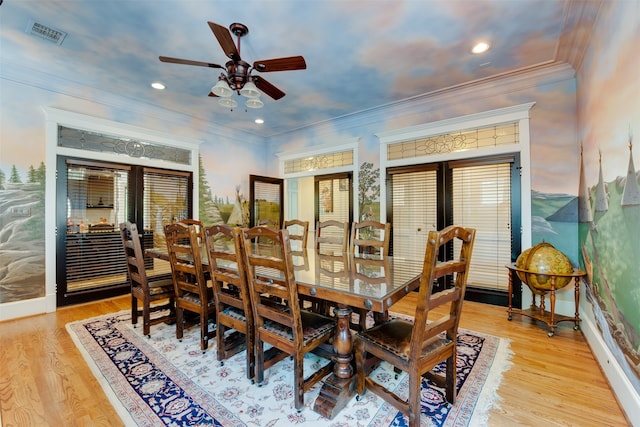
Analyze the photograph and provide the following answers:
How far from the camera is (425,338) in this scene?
1.48 m

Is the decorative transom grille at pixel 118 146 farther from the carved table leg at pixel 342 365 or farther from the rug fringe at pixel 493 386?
the rug fringe at pixel 493 386

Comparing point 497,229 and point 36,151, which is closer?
point 36,151

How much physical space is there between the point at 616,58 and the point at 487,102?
1.82 m

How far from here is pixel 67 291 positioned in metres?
3.69

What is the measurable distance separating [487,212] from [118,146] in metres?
5.43

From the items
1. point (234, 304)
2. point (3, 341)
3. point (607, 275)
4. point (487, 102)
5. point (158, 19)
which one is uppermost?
point (158, 19)

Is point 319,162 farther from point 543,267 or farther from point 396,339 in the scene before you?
point 396,339

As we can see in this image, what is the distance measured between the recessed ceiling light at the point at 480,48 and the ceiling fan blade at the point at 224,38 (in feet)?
7.97

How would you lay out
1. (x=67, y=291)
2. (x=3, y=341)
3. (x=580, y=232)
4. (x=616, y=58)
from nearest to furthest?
(x=616, y=58)
(x=3, y=341)
(x=580, y=232)
(x=67, y=291)

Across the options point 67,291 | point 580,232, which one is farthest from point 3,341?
point 580,232

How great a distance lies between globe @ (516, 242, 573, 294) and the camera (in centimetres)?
279

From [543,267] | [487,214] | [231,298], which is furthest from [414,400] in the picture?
[487,214]

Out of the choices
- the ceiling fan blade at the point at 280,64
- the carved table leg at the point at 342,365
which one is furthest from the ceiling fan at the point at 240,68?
the carved table leg at the point at 342,365

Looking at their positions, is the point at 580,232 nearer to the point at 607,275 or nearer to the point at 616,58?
the point at 607,275
